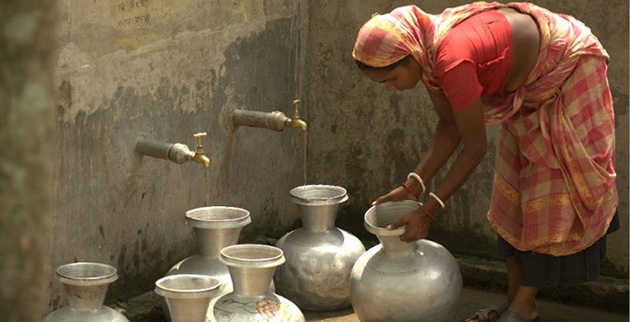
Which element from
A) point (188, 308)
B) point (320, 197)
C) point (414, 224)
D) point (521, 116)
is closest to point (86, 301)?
point (188, 308)

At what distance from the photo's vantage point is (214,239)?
4047 mm

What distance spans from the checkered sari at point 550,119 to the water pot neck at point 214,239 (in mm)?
916

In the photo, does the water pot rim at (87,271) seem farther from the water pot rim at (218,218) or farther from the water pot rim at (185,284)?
the water pot rim at (218,218)

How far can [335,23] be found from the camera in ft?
17.4

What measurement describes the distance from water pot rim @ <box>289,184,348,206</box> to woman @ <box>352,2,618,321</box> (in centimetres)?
43

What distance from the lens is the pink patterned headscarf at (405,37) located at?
3.47 m

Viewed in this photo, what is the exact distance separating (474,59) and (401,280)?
103cm

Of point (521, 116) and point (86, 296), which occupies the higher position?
point (521, 116)

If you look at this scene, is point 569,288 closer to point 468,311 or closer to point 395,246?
point 468,311

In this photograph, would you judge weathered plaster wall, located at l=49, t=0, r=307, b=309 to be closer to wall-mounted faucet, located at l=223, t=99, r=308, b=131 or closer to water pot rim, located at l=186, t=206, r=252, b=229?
wall-mounted faucet, located at l=223, t=99, r=308, b=131

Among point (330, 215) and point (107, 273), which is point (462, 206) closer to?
point (330, 215)

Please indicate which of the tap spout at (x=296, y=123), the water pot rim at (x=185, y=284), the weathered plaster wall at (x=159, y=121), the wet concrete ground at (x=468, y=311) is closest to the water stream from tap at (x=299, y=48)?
the weathered plaster wall at (x=159, y=121)

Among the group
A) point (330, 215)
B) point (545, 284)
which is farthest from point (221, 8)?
point (545, 284)

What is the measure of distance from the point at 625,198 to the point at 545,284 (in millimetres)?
923
